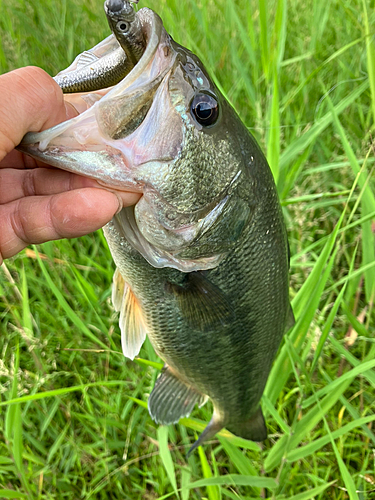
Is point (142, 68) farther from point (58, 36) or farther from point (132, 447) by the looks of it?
point (58, 36)

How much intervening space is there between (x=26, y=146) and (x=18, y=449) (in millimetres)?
1077

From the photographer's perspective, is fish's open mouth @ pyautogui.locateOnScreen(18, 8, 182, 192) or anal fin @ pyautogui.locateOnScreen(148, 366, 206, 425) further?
anal fin @ pyautogui.locateOnScreen(148, 366, 206, 425)

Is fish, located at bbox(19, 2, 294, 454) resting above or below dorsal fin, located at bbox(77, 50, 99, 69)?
below

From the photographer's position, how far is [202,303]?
124 centimetres

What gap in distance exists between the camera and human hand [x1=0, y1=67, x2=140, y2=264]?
0.88 m

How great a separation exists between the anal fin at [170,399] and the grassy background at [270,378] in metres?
0.06

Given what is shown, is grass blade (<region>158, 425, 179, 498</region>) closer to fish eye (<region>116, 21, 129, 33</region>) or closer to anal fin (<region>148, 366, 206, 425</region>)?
anal fin (<region>148, 366, 206, 425</region>)

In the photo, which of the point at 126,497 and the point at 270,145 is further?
the point at 126,497

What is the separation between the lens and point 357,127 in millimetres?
2529

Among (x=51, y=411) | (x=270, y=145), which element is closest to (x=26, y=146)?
(x=270, y=145)

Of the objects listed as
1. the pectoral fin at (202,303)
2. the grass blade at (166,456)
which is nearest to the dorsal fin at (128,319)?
the pectoral fin at (202,303)

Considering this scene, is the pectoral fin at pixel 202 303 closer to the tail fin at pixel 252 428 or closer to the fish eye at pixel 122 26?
the tail fin at pixel 252 428

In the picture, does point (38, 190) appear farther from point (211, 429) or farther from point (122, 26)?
point (211, 429)

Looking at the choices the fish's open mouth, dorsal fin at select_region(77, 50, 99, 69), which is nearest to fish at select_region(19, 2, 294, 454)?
the fish's open mouth
